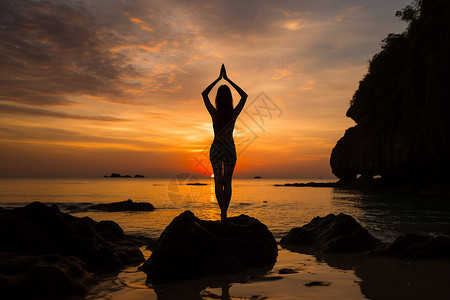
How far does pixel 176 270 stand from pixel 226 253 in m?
0.97

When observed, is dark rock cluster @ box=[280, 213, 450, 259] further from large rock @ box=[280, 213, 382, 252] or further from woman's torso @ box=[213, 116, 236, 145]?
woman's torso @ box=[213, 116, 236, 145]

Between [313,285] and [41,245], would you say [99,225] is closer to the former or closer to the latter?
[41,245]

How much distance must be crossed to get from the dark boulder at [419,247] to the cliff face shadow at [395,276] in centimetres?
27

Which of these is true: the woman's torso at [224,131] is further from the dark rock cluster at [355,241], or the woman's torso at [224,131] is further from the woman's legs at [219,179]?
the dark rock cluster at [355,241]

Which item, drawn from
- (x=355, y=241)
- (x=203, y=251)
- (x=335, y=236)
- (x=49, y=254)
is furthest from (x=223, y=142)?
(x=355, y=241)

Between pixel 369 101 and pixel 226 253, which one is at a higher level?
pixel 369 101

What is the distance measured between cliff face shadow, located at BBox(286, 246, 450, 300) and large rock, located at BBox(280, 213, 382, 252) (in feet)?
1.61

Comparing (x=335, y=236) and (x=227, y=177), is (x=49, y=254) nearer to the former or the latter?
(x=227, y=177)

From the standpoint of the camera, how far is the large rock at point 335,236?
21.9 ft

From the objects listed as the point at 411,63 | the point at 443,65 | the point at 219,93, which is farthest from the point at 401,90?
the point at 219,93

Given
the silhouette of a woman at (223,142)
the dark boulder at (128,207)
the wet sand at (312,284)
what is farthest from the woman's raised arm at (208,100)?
the dark boulder at (128,207)

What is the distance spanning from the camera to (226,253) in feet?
16.7

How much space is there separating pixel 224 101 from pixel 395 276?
12.8 feet

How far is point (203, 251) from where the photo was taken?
486 centimetres
